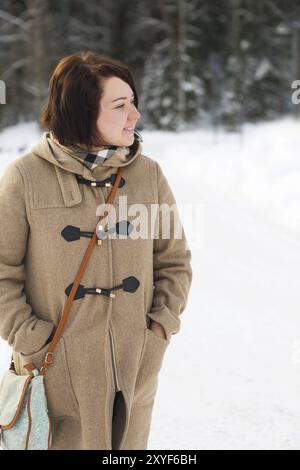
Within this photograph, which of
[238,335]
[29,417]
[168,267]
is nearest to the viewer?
[29,417]

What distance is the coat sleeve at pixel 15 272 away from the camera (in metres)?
1.93

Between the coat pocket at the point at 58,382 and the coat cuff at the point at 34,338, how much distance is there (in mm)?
24

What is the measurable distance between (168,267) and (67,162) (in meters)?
0.58

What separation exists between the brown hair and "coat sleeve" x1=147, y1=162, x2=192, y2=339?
33 cm

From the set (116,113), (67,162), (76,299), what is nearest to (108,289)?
(76,299)

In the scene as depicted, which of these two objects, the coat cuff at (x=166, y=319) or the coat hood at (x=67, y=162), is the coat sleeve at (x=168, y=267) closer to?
the coat cuff at (x=166, y=319)

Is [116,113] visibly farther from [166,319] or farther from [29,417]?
[29,417]

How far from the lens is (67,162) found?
198 cm

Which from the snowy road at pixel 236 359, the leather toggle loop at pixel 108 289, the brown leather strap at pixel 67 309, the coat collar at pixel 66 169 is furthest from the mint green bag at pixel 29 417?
the snowy road at pixel 236 359

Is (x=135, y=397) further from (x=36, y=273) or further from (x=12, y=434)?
(x=36, y=273)

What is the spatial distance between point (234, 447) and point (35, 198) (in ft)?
5.76

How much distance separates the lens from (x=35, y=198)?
1945 millimetres

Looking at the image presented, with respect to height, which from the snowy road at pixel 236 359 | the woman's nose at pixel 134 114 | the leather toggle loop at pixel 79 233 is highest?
the woman's nose at pixel 134 114

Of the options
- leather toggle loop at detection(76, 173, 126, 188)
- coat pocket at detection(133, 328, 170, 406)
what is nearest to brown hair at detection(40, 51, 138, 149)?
leather toggle loop at detection(76, 173, 126, 188)
